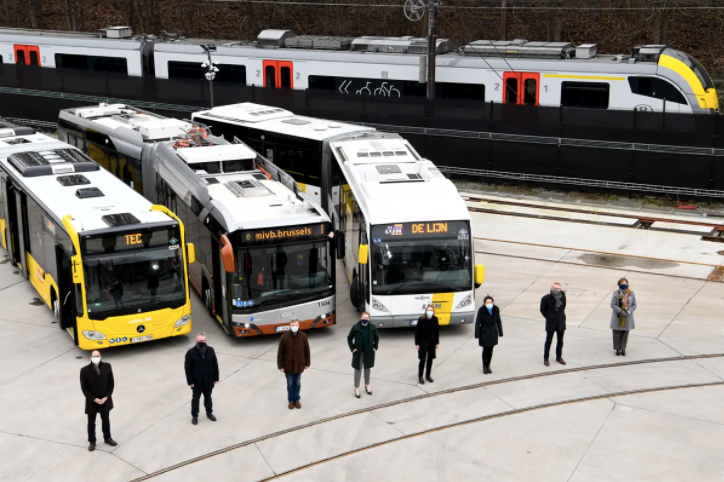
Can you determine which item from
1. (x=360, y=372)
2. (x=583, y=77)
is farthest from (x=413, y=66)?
(x=360, y=372)

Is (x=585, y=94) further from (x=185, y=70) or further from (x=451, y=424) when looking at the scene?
(x=451, y=424)

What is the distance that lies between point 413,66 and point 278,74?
5665 millimetres

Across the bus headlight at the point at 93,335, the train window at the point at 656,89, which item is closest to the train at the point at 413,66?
the train window at the point at 656,89

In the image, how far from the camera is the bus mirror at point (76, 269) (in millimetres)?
17562

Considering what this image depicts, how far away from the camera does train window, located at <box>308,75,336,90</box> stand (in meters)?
35.6

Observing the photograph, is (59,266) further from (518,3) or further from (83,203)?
(518,3)

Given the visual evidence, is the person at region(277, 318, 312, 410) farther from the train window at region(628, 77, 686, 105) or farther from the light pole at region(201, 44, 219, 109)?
the light pole at region(201, 44, 219, 109)

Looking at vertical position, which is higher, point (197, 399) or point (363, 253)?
point (363, 253)

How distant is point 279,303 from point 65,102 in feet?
85.7

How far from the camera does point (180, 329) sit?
18.7m

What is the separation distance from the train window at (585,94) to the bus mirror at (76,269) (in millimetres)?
18709

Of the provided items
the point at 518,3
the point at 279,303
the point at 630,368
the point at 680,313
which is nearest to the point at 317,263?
the point at 279,303

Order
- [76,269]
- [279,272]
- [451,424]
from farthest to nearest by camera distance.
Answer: [279,272], [76,269], [451,424]

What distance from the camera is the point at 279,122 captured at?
27.8m
